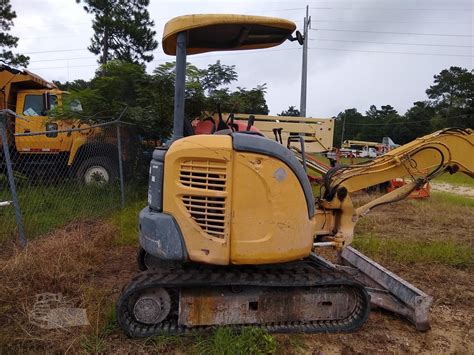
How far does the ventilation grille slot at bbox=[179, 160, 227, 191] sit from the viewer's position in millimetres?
3119

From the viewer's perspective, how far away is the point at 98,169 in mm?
9227

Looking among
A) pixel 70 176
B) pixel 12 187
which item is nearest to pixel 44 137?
pixel 70 176

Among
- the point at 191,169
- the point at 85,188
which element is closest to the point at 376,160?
the point at 191,169

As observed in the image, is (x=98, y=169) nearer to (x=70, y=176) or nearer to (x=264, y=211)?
(x=70, y=176)

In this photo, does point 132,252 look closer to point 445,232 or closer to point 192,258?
point 192,258

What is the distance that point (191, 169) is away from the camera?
317cm

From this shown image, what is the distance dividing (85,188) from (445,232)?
6.67 meters

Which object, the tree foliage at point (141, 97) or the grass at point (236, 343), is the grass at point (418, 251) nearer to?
the grass at point (236, 343)

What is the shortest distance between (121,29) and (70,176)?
16.7 meters

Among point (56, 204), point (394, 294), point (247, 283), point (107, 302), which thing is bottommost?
point (107, 302)

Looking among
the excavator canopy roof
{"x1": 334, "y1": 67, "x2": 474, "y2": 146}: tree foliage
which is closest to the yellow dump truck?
the excavator canopy roof

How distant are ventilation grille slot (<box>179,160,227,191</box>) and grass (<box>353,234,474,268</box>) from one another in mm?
3333

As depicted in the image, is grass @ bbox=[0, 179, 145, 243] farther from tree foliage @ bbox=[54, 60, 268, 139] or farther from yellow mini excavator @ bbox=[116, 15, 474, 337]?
yellow mini excavator @ bbox=[116, 15, 474, 337]

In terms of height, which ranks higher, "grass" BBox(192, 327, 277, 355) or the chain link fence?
the chain link fence
